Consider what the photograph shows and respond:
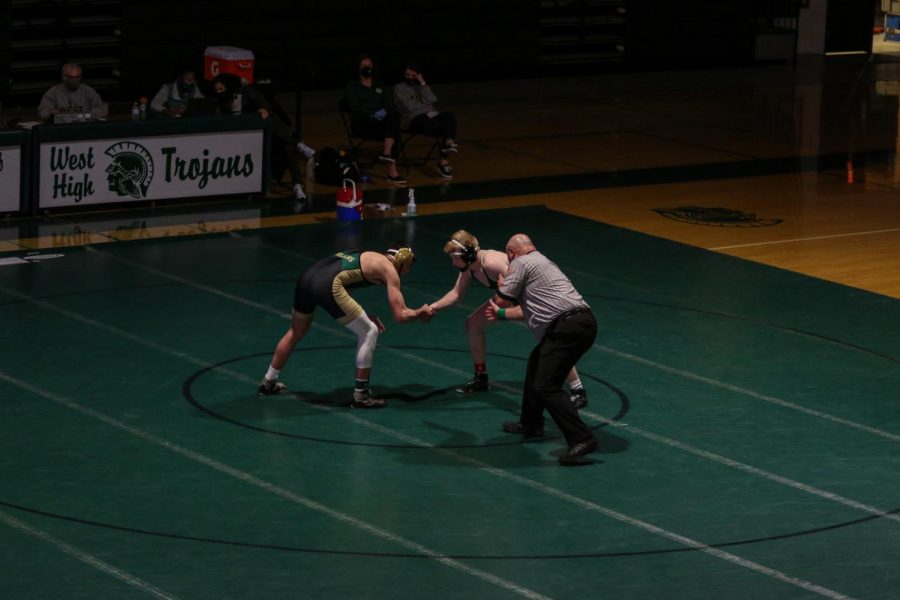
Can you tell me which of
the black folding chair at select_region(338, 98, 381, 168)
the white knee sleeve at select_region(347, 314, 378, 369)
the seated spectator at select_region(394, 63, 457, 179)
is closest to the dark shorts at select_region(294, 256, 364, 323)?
the white knee sleeve at select_region(347, 314, 378, 369)

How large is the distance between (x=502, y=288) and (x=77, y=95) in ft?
35.9

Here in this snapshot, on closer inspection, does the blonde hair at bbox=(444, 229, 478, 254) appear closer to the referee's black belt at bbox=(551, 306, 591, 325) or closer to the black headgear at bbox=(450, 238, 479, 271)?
the black headgear at bbox=(450, 238, 479, 271)

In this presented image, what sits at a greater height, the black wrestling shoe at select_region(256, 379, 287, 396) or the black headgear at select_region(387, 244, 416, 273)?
the black headgear at select_region(387, 244, 416, 273)

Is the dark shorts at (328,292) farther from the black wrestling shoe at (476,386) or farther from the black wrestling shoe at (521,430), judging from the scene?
the black wrestling shoe at (521,430)

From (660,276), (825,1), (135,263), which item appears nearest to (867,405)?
(660,276)

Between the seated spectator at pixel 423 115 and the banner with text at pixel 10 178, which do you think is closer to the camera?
the banner with text at pixel 10 178

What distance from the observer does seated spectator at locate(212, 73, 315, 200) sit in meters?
22.8

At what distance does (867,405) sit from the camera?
14.9 metres

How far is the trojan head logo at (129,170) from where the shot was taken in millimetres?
21594

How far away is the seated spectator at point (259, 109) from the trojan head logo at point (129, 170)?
1.48m

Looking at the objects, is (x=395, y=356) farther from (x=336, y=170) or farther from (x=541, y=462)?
(x=336, y=170)

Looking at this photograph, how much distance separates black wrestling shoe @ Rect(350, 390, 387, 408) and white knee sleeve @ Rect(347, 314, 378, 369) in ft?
0.75

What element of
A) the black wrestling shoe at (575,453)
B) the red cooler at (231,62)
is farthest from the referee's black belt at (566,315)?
the red cooler at (231,62)

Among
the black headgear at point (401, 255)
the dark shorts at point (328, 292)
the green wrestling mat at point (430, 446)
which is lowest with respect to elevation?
the green wrestling mat at point (430, 446)
